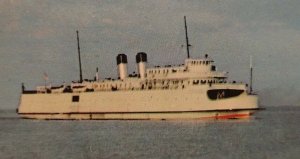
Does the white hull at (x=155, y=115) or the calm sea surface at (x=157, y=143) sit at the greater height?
the calm sea surface at (x=157, y=143)

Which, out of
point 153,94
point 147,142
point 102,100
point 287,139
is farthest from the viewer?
point 102,100

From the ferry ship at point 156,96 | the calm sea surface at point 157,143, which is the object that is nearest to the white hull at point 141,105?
the ferry ship at point 156,96

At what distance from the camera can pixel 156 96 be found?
6500 centimetres

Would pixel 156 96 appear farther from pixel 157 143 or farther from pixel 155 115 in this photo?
pixel 157 143

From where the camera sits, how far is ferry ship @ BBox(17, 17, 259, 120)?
61594 millimetres

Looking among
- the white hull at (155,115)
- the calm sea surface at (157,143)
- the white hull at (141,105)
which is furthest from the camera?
the white hull at (155,115)

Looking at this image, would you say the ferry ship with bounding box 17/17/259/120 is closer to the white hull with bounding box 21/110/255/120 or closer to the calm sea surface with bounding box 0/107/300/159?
the white hull with bounding box 21/110/255/120

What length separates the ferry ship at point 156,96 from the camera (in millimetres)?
61594

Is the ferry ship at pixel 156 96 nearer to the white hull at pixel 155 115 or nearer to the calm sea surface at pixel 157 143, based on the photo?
the white hull at pixel 155 115

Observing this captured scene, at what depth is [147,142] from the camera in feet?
137

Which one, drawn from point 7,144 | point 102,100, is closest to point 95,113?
point 102,100

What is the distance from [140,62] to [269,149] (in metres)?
33.4

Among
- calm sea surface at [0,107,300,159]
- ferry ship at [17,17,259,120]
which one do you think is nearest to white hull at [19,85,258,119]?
ferry ship at [17,17,259,120]

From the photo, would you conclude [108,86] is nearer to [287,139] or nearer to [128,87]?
[128,87]
